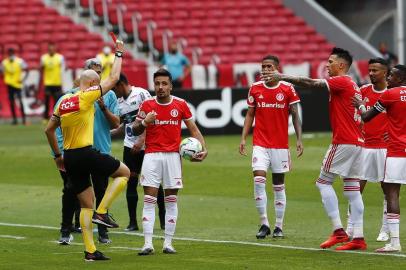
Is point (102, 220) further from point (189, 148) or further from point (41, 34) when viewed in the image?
point (41, 34)

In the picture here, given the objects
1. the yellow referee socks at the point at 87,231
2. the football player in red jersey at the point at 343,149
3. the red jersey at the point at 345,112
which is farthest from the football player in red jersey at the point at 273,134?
the yellow referee socks at the point at 87,231

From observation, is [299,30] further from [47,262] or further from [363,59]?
[47,262]

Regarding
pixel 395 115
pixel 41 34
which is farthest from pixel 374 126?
pixel 41 34

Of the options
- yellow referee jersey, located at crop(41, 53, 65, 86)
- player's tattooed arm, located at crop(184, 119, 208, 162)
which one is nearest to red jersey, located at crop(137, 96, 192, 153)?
player's tattooed arm, located at crop(184, 119, 208, 162)

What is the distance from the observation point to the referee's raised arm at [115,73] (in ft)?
43.6

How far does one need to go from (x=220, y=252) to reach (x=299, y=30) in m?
29.2

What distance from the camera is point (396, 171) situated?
13562mm

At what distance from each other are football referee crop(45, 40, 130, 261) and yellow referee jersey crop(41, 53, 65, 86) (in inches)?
792

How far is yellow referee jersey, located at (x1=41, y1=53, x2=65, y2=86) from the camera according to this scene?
33.5 metres

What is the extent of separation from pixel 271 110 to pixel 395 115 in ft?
7.42

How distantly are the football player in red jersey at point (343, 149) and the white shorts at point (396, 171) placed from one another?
70cm

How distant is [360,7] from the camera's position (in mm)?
46188

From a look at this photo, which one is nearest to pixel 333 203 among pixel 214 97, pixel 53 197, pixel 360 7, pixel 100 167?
pixel 100 167

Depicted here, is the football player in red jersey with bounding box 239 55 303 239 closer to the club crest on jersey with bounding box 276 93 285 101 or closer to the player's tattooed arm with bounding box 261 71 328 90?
the club crest on jersey with bounding box 276 93 285 101
